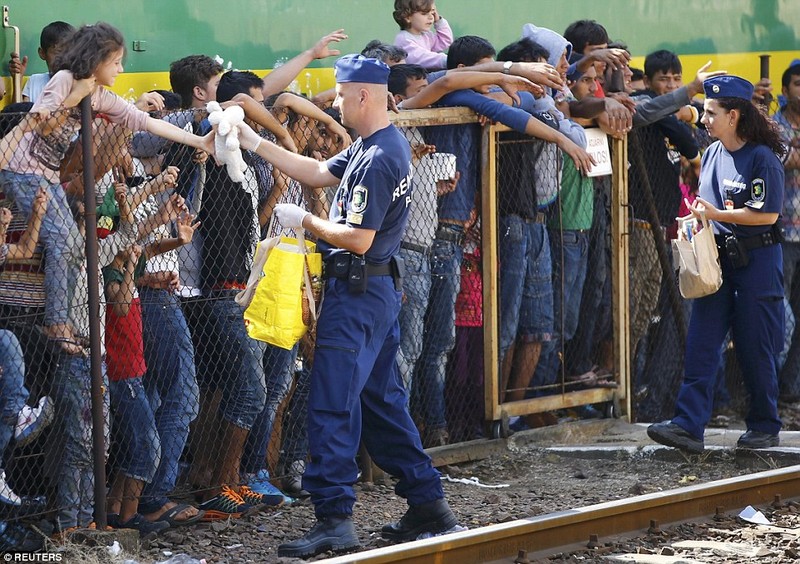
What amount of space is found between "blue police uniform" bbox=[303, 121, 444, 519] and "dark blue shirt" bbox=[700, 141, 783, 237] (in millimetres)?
2602

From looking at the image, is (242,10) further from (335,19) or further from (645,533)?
(645,533)

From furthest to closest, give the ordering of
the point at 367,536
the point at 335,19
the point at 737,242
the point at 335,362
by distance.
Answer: the point at 335,19 → the point at 737,242 → the point at 367,536 → the point at 335,362

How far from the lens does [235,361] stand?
21.9ft

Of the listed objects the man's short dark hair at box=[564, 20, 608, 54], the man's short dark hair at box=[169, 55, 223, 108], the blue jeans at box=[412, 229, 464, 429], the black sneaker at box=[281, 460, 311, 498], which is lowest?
the black sneaker at box=[281, 460, 311, 498]

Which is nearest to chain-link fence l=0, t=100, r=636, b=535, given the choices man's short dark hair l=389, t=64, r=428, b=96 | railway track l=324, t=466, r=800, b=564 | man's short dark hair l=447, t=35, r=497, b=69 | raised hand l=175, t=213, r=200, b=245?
raised hand l=175, t=213, r=200, b=245

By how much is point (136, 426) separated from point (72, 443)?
0.32 meters

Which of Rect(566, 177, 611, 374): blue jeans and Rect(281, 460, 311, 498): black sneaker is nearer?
Rect(281, 460, 311, 498): black sneaker

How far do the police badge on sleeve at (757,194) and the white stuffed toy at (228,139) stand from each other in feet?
10.4

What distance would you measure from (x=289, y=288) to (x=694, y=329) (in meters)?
3.13

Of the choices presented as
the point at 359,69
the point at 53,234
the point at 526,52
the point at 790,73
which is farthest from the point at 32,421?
the point at 790,73

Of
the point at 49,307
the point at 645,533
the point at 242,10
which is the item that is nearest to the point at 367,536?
the point at 645,533

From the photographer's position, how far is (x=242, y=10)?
798 centimetres

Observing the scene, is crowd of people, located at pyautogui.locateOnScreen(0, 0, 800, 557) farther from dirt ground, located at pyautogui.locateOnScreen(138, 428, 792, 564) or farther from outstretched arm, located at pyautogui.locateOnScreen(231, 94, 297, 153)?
dirt ground, located at pyautogui.locateOnScreen(138, 428, 792, 564)

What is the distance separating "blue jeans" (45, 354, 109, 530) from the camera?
597 centimetres
